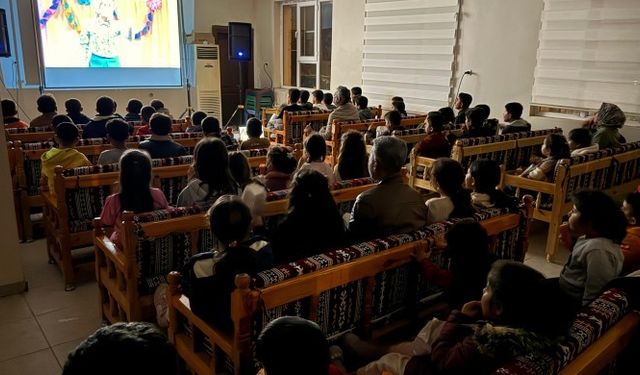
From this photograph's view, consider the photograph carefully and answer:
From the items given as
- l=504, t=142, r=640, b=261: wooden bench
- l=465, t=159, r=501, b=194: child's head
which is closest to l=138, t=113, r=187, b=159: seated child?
l=465, t=159, r=501, b=194: child's head

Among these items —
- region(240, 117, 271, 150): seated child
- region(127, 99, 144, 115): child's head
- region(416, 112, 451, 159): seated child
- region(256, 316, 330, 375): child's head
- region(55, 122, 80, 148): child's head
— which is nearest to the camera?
region(256, 316, 330, 375): child's head

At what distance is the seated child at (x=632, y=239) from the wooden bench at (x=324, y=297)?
0.66 metres

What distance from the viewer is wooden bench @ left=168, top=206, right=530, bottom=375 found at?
1533 millimetres

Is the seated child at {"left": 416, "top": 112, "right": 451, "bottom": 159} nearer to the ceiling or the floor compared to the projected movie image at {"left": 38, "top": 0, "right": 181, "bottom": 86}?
nearer to the floor

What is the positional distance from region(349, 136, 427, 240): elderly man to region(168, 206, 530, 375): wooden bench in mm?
199

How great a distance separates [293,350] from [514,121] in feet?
15.9

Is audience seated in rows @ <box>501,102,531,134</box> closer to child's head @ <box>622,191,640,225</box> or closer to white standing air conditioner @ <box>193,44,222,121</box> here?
child's head @ <box>622,191,640,225</box>

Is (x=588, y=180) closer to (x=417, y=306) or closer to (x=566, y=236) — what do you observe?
(x=566, y=236)

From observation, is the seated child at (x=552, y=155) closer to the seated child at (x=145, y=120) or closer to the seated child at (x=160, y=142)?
the seated child at (x=160, y=142)

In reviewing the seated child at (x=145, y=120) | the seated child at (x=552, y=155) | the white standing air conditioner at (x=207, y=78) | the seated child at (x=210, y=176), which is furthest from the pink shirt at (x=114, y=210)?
the white standing air conditioner at (x=207, y=78)

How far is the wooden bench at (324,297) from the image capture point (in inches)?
60.4

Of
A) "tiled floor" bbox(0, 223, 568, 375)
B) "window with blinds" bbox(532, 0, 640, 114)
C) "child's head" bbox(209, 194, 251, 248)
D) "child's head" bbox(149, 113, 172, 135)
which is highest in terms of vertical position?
"window with blinds" bbox(532, 0, 640, 114)

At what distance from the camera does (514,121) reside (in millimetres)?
5320

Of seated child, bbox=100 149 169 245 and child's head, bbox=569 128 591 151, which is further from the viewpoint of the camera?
child's head, bbox=569 128 591 151
